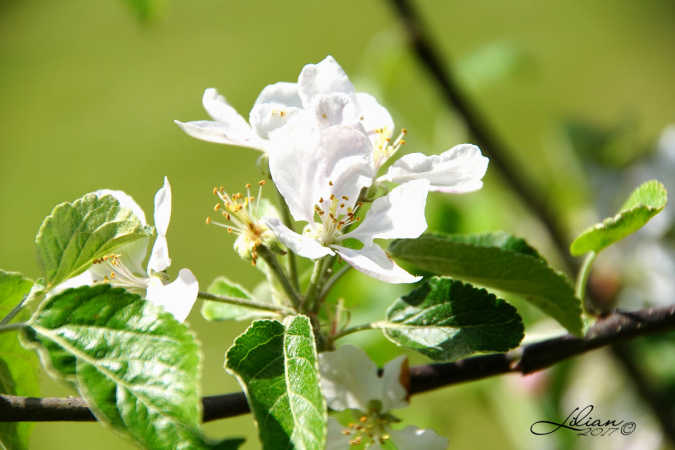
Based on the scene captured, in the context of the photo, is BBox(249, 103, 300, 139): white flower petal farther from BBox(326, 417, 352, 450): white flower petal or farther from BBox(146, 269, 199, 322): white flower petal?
BBox(326, 417, 352, 450): white flower petal

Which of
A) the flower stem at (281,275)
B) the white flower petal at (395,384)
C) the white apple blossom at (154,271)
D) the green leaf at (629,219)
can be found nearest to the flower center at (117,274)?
the white apple blossom at (154,271)

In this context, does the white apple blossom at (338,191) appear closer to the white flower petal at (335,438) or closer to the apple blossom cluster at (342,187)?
the apple blossom cluster at (342,187)

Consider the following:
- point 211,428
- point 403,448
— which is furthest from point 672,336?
point 211,428

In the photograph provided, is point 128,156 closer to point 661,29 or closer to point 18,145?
point 18,145

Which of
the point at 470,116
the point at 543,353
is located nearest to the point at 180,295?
the point at 543,353

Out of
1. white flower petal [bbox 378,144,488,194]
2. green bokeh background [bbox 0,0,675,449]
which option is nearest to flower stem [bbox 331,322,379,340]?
white flower petal [bbox 378,144,488,194]

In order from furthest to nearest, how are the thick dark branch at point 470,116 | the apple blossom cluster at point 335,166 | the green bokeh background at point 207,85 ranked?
the green bokeh background at point 207,85
the thick dark branch at point 470,116
the apple blossom cluster at point 335,166

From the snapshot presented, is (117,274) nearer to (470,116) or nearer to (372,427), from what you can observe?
(372,427)
